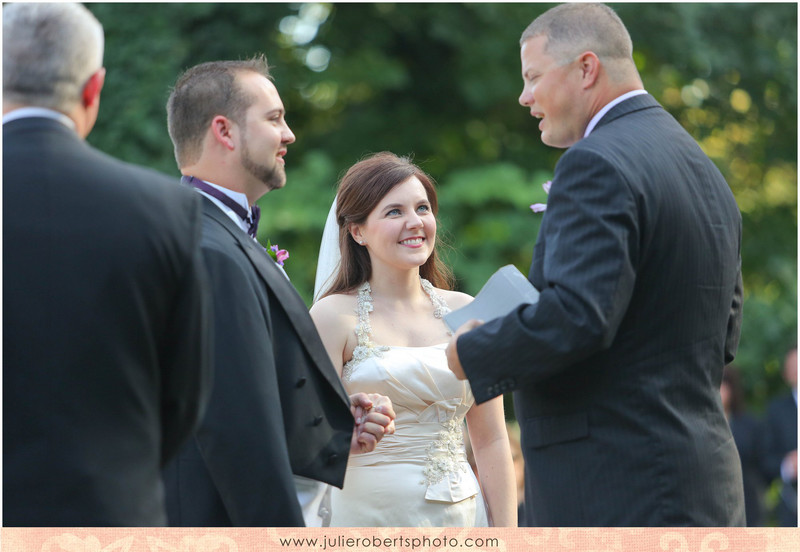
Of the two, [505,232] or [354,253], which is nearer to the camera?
[354,253]

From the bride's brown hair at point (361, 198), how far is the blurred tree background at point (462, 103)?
4330 mm

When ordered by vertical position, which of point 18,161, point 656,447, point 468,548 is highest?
point 18,161

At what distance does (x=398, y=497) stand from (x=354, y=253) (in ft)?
3.97

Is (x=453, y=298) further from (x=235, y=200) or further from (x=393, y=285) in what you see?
Result: (x=235, y=200)

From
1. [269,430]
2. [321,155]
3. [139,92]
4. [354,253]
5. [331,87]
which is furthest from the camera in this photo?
[331,87]

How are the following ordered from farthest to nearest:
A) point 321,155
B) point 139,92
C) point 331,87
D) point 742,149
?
1. point 742,149
2. point 331,87
3. point 321,155
4. point 139,92

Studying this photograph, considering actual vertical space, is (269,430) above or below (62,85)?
below

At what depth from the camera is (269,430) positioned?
2.74 m

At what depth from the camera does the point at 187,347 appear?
2166mm

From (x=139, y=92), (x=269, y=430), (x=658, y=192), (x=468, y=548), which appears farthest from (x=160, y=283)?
(x=139, y=92)

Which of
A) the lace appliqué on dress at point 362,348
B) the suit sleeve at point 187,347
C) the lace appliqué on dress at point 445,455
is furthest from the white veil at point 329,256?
the suit sleeve at point 187,347

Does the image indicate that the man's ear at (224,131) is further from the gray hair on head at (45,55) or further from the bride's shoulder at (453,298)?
the bride's shoulder at (453,298)

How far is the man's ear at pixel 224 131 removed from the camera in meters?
3.27

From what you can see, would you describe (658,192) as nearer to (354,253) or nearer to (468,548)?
(468,548)
